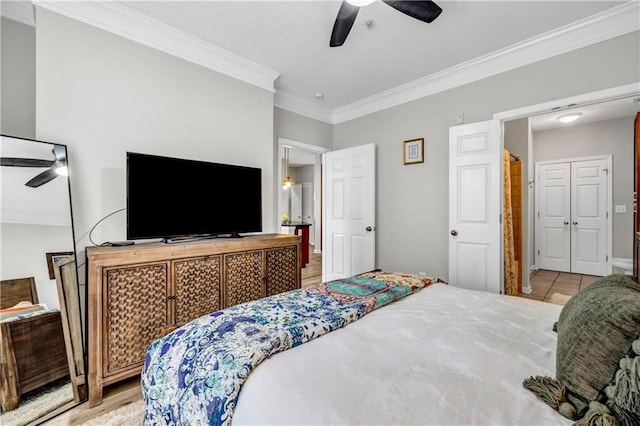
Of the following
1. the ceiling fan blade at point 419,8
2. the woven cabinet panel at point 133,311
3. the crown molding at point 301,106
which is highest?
the crown molding at point 301,106

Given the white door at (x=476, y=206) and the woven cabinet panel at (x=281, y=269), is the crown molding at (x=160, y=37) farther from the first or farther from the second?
the white door at (x=476, y=206)

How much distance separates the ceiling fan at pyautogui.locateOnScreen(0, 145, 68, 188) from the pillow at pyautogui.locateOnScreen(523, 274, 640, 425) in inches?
105

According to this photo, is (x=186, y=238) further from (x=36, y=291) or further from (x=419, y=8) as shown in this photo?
(x=419, y=8)

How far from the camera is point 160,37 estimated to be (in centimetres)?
256

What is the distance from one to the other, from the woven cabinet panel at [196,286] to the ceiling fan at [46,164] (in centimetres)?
96

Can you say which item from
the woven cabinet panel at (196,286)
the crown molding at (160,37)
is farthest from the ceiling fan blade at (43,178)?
the crown molding at (160,37)

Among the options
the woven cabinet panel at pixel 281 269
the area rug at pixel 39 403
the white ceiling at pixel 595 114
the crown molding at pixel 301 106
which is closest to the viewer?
the area rug at pixel 39 403

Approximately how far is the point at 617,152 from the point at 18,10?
24.8 feet

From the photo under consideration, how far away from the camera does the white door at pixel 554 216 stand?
540 cm

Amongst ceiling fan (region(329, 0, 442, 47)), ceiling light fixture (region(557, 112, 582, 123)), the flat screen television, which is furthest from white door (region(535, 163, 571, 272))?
the flat screen television

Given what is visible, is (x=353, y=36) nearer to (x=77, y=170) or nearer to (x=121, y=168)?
(x=121, y=168)

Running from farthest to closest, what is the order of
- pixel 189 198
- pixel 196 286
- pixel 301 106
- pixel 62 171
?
pixel 301 106, pixel 189 198, pixel 196 286, pixel 62 171

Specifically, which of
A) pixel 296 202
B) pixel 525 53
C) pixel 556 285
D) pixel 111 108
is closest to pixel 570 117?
pixel 556 285

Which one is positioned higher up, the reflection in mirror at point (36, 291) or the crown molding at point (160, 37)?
the crown molding at point (160, 37)
